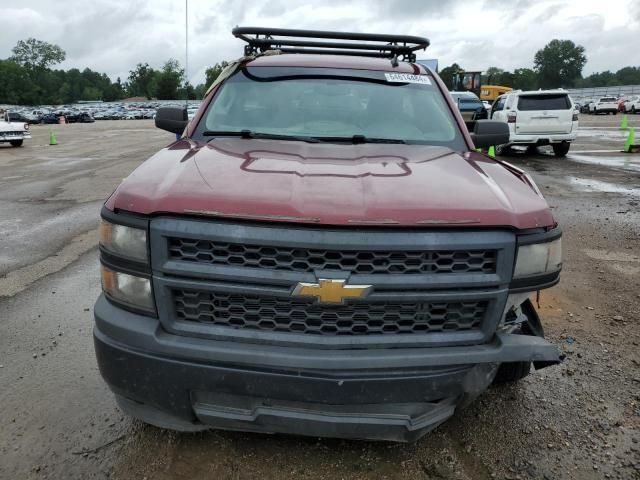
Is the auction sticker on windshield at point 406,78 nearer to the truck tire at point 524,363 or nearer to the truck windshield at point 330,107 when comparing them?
the truck windshield at point 330,107

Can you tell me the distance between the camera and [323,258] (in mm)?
1941

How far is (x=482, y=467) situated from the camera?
93.9 inches

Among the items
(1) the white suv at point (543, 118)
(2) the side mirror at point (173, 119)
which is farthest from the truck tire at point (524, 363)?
(1) the white suv at point (543, 118)

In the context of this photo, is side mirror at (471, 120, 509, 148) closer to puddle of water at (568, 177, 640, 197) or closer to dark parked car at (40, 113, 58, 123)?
puddle of water at (568, 177, 640, 197)

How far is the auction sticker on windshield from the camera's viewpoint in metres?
3.63

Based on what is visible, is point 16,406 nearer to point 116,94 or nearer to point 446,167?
point 446,167

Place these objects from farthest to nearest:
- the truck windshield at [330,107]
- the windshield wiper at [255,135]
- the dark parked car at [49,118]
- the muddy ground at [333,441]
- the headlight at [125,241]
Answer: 1. the dark parked car at [49,118]
2. the truck windshield at [330,107]
3. the windshield wiper at [255,135]
4. the muddy ground at [333,441]
5. the headlight at [125,241]

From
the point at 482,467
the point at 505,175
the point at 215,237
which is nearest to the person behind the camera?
the point at 215,237

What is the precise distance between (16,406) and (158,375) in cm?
137

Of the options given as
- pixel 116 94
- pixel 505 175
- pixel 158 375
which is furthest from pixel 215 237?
pixel 116 94

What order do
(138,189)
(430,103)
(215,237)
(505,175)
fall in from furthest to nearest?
(430,103), (505,175), (138,189), (215,237)

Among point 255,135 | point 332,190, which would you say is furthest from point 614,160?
point 332,190

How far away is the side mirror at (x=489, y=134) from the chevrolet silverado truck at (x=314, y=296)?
5.01ft

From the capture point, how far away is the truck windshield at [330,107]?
10.6 ft
